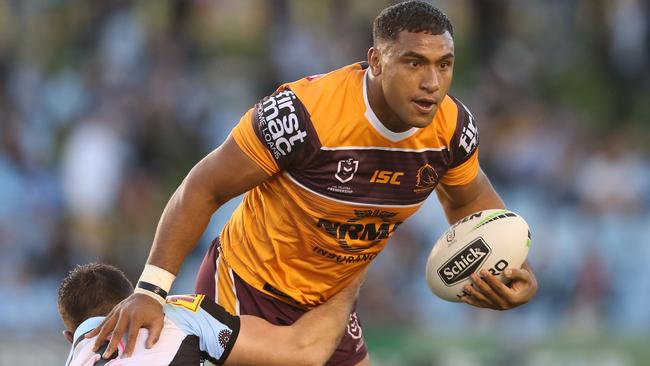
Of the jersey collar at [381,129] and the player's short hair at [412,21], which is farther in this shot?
the jersey collar at [381,129]

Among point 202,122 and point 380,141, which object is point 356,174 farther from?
point 202,122

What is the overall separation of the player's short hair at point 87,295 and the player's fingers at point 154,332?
375mm

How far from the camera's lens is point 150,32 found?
13.9 m

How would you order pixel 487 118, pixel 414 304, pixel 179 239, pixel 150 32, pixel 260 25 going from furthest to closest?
1. pixel 260 25
2. pixel 150 32
3. pixel 487 118
4. pixel 414 304
5. pixel 179 239

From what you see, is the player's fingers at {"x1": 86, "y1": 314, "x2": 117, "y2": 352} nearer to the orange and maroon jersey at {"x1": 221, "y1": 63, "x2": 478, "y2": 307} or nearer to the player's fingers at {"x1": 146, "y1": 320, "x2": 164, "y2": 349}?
the player's fingers at {"x1": 146, "y1": 320, "x2": 164, "y2": 349}

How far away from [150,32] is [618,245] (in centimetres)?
581

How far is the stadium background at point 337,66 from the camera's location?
1113 cm

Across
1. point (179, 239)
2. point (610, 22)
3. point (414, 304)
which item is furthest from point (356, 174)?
point (610, 22)

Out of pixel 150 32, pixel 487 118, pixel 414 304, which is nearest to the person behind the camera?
pixel 414 304

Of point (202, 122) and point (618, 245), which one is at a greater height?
point (202, 122)

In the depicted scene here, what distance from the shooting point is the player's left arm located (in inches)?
223

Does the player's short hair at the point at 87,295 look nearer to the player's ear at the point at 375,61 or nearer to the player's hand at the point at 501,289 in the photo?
the player's ear at the point at 375,61

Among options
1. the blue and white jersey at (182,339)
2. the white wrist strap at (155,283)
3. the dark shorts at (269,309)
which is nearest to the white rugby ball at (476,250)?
the dark shorts at (269,309)

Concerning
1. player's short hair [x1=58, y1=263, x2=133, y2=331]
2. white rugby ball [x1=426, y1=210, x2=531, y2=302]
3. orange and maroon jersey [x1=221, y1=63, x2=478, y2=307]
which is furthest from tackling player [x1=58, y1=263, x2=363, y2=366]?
white rugby ball [x1=426, y1=210, x2=531, y2=302]
